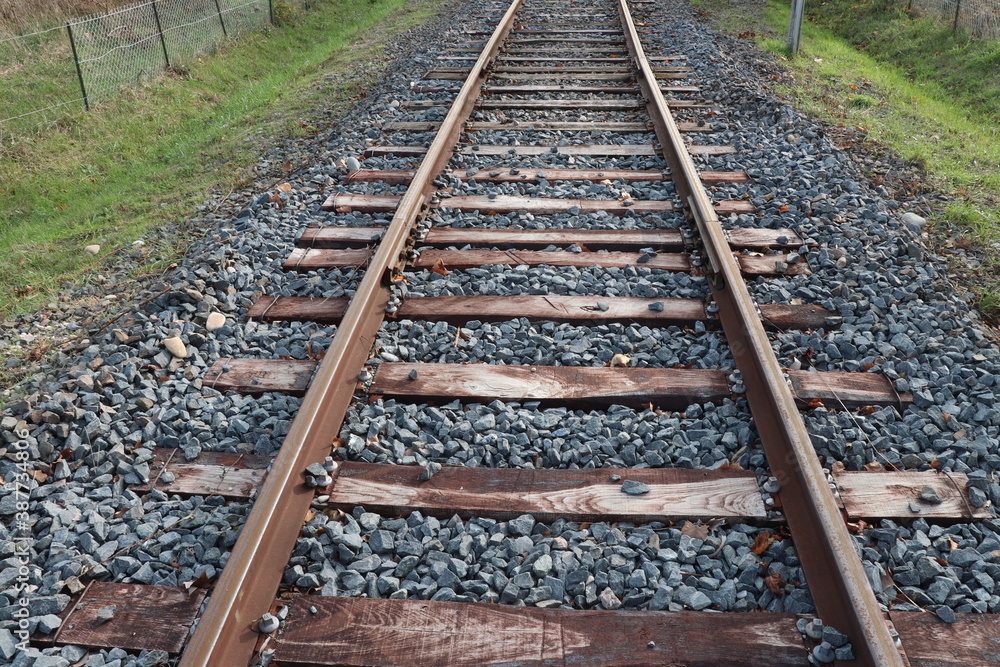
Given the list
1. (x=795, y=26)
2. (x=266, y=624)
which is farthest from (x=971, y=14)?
(x=266, y=624)

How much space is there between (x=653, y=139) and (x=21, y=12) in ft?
28.1

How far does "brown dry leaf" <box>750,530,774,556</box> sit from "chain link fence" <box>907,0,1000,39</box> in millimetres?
8801

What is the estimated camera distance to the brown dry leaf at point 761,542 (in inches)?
93.2

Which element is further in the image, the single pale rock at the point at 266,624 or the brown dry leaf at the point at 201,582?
the brown dry leaf at the point at 201,582

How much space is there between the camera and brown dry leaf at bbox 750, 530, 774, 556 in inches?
93.2

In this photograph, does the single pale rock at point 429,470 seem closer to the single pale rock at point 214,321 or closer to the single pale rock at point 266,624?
the single pale rock at point 266,624

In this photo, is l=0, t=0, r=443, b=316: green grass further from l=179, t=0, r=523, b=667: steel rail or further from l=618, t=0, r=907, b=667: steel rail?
l=618, t=0, r=907, b=667: steel rail

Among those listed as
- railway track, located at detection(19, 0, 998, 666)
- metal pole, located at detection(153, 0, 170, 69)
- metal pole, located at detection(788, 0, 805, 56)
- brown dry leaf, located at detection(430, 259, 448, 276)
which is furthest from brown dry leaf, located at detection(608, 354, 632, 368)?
metal pole, located at detection(153, 0, 170, 69)

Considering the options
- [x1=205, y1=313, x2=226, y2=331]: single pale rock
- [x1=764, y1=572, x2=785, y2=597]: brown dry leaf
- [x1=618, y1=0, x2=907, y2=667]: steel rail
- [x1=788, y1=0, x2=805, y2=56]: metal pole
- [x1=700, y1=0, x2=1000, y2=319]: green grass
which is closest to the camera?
[x1=618, y1=0, x2=907, y2=667]: steel rail

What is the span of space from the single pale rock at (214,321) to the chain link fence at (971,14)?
9156 mm

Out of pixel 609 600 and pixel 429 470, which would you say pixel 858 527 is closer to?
pixel 609 600

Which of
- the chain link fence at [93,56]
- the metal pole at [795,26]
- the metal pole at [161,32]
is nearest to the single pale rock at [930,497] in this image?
the chain link fence at [93,56]

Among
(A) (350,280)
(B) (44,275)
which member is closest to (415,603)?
(A) (350,280)

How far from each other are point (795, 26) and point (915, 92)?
1.69 m
